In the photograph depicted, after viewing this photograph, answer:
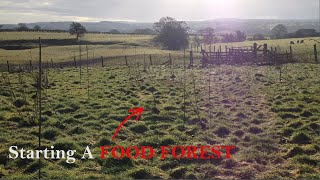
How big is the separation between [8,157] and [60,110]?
238 inches

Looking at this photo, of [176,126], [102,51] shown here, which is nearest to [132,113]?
[176,126]

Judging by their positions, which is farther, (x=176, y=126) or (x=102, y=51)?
(x=102, y=51)

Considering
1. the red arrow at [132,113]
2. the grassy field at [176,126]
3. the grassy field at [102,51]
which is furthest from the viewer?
the grassy field at [102,51]

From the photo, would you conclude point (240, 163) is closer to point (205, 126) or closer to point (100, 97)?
point (205, 126)

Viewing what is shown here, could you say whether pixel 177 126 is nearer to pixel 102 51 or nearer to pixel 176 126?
pixel 176 126

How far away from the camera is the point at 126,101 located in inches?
690

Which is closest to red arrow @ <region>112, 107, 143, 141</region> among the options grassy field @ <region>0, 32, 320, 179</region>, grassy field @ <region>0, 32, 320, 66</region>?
grassy field @ <region>0, 32, 320, 179</region>

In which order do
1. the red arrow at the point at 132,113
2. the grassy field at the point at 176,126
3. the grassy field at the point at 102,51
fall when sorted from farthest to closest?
the grassy field at the point at 102,51 < the red arrow at the point at 132,113 < the grassy field at the point at 176,126

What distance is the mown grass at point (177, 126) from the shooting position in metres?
8.90

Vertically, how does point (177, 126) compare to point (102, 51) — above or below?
→ below

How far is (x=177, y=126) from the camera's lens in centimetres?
1289

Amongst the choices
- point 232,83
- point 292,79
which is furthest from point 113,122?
point 292,79

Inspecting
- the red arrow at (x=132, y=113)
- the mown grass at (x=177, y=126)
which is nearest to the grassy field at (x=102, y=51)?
the mown grass at (x=177, y=126)

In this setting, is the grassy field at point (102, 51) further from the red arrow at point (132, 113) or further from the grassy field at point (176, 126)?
the red arrow at point (132, 113)
